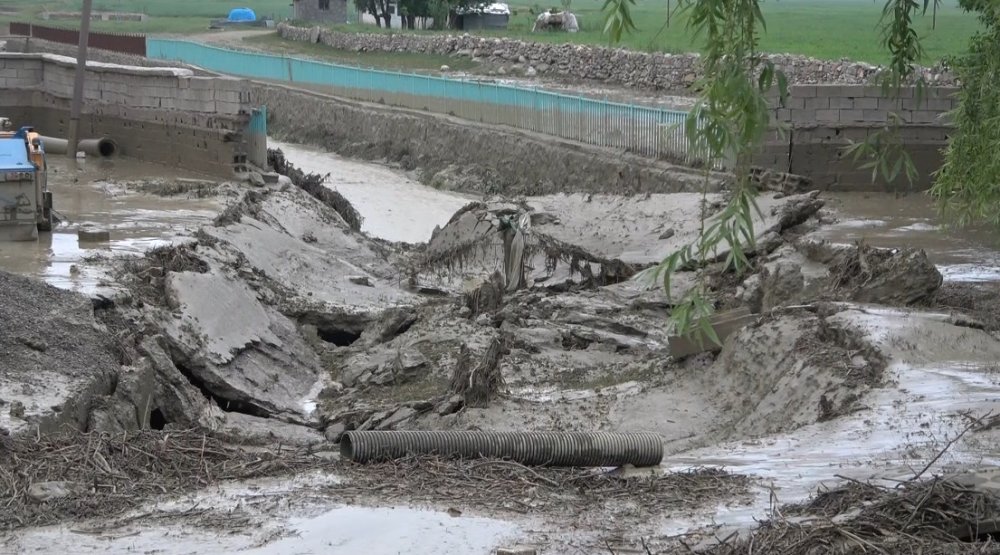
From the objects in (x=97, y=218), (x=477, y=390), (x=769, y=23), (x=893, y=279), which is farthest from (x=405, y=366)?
(x=769, y=23)

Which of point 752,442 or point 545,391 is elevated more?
point 752,442

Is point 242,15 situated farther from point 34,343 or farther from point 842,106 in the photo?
point 34,343

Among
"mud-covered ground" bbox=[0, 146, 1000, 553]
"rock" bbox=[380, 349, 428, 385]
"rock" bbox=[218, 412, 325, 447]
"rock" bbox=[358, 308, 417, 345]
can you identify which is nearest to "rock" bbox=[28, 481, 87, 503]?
"mud-covered ground" bbox=[0, 146, 1000, 553]

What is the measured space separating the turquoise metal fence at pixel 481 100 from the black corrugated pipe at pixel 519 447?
1476cm

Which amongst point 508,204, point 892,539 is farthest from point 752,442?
point 508,204

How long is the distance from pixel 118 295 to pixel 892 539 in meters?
9.01

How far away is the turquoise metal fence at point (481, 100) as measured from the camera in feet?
98.3

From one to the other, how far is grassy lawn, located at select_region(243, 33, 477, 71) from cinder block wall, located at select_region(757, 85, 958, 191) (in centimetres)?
3621

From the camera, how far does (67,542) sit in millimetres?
6848

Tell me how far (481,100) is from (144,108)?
13.7 meters

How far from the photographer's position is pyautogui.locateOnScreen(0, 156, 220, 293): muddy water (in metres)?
14.7

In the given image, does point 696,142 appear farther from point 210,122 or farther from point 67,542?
point 210,122

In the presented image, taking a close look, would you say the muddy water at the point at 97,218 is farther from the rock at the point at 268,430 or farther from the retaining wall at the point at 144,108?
the rock at the point at 268,430

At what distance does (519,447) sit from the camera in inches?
334
